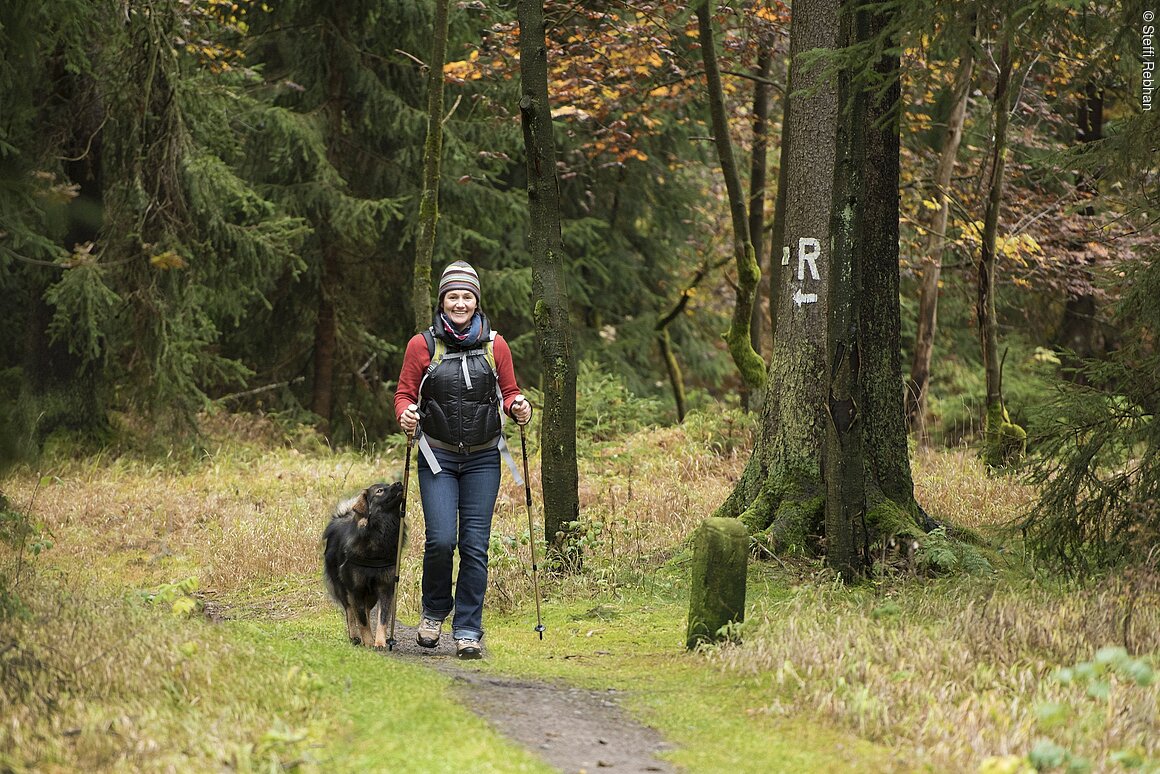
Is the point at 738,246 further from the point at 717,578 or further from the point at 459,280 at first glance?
the point at 717,578

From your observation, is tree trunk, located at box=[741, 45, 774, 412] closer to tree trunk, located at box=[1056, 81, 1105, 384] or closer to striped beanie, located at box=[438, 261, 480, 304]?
tree trunk, located at box=[1056, 81, 1105, 384]

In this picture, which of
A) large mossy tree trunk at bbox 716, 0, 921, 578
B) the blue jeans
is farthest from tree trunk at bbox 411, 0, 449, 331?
the blue jeans

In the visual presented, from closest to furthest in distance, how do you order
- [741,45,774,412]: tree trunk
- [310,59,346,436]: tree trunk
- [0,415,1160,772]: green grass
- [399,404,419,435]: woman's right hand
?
[0,415,1160,772]: green grass, [399,404,419,435]: woman's right hand, [741,45,774,412]: tree trunk, [310,59,346,436]: tree trunk

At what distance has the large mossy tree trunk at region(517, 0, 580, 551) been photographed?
8.70m

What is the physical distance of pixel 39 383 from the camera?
1555 centimetres

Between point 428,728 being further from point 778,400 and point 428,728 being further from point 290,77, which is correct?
point 290,77

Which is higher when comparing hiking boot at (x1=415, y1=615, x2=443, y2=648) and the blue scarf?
the blue scarf

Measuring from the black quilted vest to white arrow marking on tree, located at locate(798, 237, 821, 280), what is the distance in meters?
3.16

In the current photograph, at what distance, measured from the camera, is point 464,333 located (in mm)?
6707

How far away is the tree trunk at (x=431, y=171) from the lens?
11.4 metres

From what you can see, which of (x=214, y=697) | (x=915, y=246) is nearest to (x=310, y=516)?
(x=214, y=697)

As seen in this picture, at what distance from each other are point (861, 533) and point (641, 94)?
9761mm

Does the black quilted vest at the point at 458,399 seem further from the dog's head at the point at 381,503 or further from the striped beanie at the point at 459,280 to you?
the dog's head at the point at 381,503

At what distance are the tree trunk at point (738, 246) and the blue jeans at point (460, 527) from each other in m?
6.07
